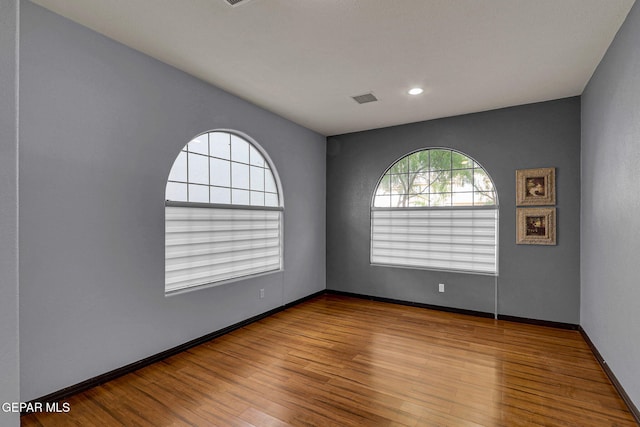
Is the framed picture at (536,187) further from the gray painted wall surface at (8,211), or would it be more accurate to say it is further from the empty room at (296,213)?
the gray painted wall surface at (8,211)

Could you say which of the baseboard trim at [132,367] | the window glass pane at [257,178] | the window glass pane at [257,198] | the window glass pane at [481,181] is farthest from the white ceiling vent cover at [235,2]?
the window glass pane at [481,181]

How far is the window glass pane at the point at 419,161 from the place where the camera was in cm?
472

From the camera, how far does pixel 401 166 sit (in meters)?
4.91

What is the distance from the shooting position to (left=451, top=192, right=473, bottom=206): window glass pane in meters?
4.40

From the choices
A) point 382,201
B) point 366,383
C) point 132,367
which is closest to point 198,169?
point 132,367

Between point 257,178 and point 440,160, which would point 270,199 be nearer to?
point 257,178

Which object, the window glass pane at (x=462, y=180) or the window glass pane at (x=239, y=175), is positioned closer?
the window glass pane at (x=239, y=175)

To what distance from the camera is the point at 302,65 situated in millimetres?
2990

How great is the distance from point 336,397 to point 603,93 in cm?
357

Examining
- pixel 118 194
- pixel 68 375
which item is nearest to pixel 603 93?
pixel 118 194

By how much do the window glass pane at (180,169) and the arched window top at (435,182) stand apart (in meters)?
3.00

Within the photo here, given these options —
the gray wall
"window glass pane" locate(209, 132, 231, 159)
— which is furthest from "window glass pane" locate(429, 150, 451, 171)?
"window glass pane" locate(209, 132, 231, 159)

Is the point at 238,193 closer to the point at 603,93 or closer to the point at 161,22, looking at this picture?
the point at 161,22

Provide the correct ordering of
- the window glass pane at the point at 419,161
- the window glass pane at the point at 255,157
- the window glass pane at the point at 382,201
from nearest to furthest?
1. the window glass pane at the point at 255,157
2. the window glass pane at the point at 419,161
3. the window glass pane at the point at 382,201
